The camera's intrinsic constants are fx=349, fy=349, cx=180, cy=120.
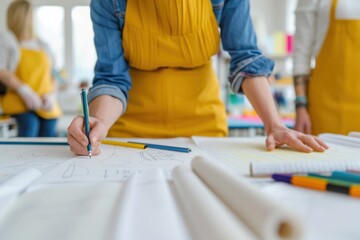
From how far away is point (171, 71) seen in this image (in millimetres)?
945

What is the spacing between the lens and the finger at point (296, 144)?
2.16 feet

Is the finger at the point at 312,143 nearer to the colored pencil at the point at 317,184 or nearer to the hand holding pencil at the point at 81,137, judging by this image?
the colored pencil at the point at 317,184

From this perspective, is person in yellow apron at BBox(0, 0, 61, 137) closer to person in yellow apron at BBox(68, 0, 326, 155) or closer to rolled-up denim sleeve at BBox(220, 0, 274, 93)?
person in yellow apron at BBox(68, 0, 326, 155)

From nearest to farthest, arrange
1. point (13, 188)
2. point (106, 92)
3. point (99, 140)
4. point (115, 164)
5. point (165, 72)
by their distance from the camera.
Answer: point (13, 188), point (115, 164), point (99, 140), point (106, 92), point (165, 72)

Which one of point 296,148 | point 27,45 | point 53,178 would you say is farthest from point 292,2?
point 53,178

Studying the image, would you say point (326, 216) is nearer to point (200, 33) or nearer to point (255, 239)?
point (255, 239)

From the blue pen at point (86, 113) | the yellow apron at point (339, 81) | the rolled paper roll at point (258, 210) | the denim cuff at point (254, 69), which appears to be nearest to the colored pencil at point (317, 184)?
the rolled paper roll at point (258, 210)

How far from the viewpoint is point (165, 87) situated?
944mm

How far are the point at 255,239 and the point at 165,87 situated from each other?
0.72m

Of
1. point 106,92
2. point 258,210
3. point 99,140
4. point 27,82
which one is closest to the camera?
point 258,210

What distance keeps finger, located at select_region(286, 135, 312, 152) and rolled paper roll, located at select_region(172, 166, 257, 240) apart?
35 centimetres

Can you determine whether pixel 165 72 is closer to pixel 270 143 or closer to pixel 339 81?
pixel 270 143

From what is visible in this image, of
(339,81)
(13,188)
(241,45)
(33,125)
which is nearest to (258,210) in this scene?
(13,188)

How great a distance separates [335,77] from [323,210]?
91 cm
